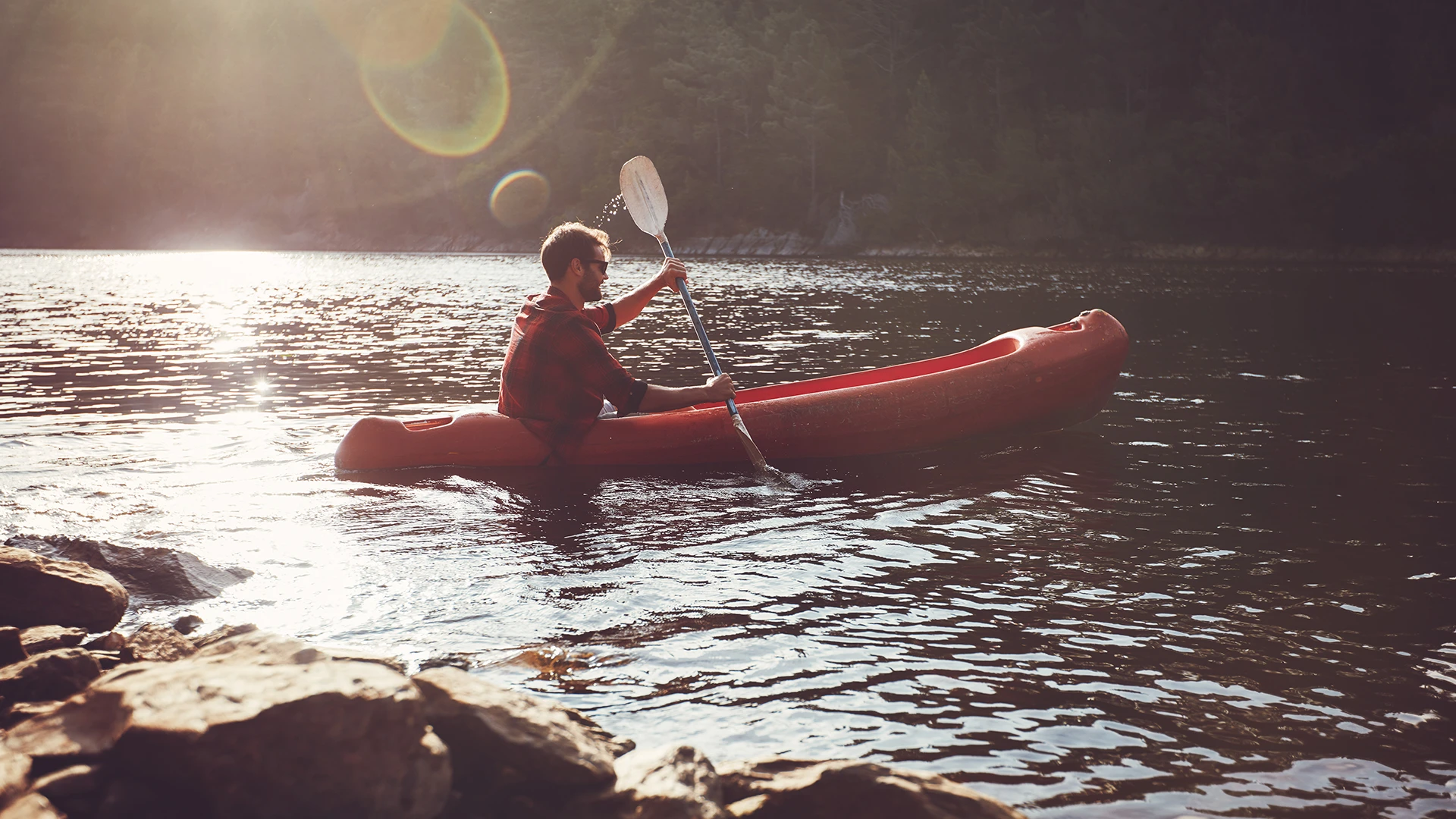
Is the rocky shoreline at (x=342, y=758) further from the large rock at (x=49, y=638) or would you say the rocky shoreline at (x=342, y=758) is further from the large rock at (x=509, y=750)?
the large rock at (x=49, y=638)

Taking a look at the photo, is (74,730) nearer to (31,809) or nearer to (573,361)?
(31,809)

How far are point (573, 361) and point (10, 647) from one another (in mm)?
3686

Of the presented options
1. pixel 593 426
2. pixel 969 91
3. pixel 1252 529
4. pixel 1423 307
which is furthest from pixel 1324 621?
pixel 969 91

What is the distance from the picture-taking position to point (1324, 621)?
447 centimetres

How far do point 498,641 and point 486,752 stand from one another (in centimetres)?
147

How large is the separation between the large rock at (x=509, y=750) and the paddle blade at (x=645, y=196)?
5.89 m

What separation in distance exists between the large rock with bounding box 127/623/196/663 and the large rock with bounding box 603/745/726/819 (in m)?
1.55

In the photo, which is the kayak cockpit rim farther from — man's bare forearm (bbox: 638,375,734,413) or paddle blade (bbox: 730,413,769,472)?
man's bare forearm (bbox: 638,375,734,413)

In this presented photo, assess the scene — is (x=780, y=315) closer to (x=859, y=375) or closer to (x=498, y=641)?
(x=859, y=375)

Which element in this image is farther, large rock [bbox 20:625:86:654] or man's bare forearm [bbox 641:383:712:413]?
man's bare forearm [bbox 641:383:712:413]

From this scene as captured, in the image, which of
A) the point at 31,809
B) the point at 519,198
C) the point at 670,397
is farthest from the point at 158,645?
the point at 519,198

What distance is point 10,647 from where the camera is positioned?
343 centimetres

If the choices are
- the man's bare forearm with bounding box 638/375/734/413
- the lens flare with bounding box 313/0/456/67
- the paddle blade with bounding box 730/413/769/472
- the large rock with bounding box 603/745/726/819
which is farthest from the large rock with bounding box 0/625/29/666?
the lens flare with bounding box 313/0/456/67

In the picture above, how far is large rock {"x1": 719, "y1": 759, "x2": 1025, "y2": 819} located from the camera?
2.73 meters
